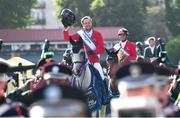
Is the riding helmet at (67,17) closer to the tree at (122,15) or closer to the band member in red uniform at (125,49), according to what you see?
the band member in red uniform at (125,49)

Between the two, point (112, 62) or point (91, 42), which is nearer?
point (91, 42)

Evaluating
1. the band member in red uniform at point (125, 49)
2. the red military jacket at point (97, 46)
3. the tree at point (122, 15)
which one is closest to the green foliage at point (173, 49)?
the tree at point (122, 15)

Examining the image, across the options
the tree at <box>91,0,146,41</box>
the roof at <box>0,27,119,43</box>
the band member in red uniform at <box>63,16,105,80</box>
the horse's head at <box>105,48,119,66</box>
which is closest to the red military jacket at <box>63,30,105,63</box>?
the band member in red uniform at <box>63,16,105,80</box>

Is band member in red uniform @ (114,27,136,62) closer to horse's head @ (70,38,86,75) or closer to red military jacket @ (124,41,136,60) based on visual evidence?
red military jacket @ (124,41,136,60)

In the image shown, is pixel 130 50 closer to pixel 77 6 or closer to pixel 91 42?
pixel 91 42

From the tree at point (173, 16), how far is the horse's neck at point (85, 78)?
52888 millimetres

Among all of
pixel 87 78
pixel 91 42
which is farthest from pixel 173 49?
pixel 87 78

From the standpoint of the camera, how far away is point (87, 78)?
12.9m

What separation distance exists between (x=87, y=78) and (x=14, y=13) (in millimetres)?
47344

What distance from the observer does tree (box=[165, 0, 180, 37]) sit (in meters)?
65.6

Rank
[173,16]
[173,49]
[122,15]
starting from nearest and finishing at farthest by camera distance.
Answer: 1. [173,49]
2. [122,15]
3. [173,16]

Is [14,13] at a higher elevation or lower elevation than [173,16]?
higher

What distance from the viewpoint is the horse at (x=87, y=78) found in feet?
41.2

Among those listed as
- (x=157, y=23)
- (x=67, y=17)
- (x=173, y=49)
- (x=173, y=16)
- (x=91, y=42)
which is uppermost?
(x=67, y=17)
